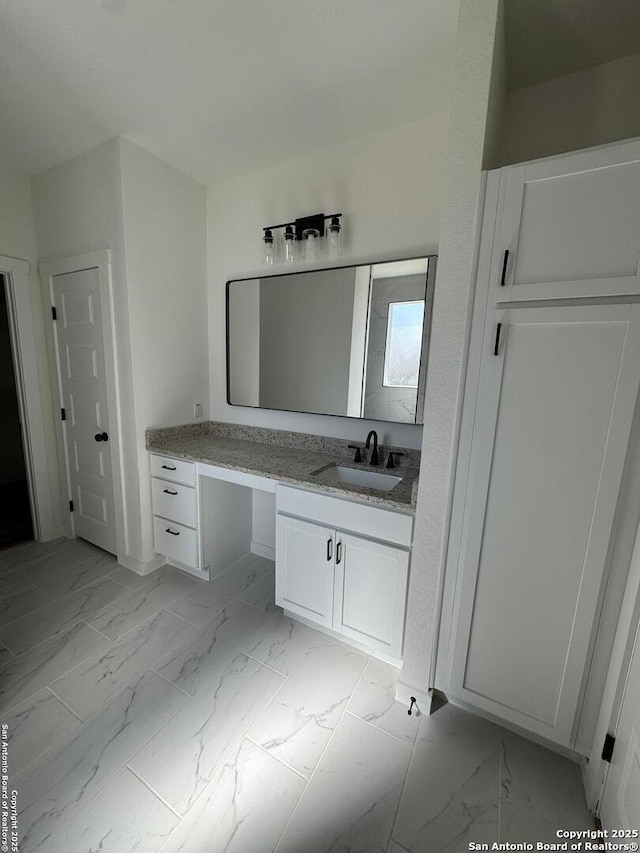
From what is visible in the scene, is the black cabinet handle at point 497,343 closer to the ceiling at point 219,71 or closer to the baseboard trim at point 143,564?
the ceiling at point 219,71

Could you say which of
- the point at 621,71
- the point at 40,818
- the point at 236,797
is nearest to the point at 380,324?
the point at 621,71

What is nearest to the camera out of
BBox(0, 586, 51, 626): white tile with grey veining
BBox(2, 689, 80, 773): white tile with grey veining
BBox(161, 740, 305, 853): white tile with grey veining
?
BBox(161, 740, 305, 853): white tile with grey veining

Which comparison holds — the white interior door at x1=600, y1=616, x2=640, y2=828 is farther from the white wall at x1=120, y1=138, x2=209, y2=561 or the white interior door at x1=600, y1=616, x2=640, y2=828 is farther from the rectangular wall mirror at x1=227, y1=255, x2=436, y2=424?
the white wall at x1=120, y1=138, x2=209, y2=561

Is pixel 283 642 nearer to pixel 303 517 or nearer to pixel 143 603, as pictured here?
pixel 303 517

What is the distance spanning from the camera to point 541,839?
1.10 m

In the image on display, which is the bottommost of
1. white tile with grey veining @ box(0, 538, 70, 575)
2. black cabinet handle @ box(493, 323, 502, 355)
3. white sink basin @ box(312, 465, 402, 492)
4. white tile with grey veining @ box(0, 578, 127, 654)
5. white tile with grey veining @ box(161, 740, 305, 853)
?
white tile with grey veining @ box(0, 578, 127, 654)

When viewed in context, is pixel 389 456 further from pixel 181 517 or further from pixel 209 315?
pixel 209 315

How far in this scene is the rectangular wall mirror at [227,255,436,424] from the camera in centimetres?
189

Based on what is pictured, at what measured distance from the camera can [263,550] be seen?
8.77 ft

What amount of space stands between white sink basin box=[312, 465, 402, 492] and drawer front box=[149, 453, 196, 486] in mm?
812

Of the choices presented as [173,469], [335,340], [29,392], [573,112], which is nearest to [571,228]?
[573,112]

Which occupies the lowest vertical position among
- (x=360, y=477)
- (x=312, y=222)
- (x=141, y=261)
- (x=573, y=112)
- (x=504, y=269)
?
(x=360, y=477)

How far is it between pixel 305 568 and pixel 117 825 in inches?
41.1

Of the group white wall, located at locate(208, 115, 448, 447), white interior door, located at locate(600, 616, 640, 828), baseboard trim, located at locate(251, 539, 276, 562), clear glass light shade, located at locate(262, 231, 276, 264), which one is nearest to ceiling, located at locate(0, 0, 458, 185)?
white wall, located at locate(208, 115, 448, 447)
